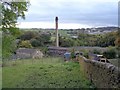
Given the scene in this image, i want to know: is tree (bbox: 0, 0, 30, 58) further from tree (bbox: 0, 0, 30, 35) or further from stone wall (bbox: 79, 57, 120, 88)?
stone wall (bbox: 79, 57, 120, 88)

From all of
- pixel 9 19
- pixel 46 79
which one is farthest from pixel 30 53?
pixel 9 19

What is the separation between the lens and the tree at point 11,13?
12742 mm

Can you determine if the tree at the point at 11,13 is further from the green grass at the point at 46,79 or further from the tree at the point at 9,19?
the green grass at the point at 46,79

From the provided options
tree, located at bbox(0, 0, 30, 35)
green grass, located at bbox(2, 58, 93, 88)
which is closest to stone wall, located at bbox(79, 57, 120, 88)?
green grass, located at bbox(2, 58, 93, 88)

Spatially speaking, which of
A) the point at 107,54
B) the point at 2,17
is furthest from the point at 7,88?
the point at 107,54

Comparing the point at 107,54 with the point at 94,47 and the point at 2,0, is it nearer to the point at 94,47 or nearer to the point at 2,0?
the point at 94,47

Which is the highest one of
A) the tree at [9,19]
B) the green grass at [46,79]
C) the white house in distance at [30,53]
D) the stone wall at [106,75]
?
the tree at [9,19]

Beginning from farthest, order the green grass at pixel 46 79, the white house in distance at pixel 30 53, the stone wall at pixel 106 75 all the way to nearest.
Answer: the white house in distance at pixel 30 53 < the green grass at pixel 46 79 < the stone wall at pixel 106 75

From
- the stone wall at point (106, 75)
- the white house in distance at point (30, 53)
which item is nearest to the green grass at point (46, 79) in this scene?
the stone wall at point (106, 75)

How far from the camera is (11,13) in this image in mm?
12883

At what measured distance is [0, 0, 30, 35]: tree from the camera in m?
12.7

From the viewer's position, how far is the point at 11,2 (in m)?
12.7

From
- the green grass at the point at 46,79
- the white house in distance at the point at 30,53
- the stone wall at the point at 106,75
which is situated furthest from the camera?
the white house in distance at the point at 30,53

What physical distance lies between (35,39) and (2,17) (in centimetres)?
3226
